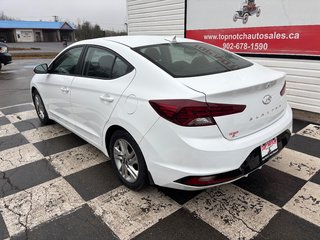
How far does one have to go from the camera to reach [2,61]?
12758 mm

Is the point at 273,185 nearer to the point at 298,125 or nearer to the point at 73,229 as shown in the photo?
the point at 73,229

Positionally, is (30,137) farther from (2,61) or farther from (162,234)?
(2,61)

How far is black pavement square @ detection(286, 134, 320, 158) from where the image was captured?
3.67 metres

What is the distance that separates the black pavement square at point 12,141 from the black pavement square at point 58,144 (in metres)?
0.28

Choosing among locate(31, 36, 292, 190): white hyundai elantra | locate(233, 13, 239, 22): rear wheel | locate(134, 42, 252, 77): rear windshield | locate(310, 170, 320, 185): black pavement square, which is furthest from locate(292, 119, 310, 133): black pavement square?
locate(233, 13, 239, 22): rear wheel

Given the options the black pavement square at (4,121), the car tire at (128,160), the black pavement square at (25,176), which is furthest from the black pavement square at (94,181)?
the black pavement square at (4,121)

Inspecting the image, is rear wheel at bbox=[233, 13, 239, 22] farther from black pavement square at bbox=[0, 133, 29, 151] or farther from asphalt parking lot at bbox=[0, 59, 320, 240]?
black pavement square at bbox=[0, 133, 29, 151]

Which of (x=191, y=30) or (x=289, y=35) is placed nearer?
(x=289, y=35)

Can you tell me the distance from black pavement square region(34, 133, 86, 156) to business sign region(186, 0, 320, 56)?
12.7ft

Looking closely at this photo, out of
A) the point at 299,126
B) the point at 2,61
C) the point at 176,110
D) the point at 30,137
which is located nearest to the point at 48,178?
the point at 30,137

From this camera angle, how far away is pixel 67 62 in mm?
3869

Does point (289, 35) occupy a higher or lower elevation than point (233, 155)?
higher

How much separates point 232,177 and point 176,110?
0.70 metres

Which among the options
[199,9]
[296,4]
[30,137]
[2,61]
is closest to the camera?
[30,137]
